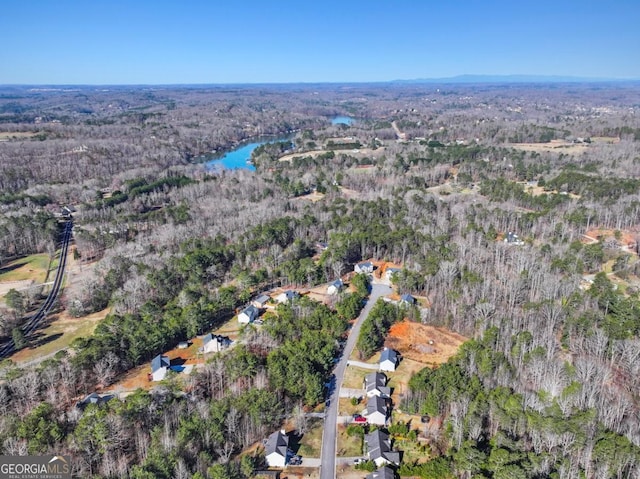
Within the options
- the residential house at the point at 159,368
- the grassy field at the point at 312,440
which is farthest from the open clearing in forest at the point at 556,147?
the residential house at the point at 159,368

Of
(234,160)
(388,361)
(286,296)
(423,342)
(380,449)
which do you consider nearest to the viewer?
(380,449)

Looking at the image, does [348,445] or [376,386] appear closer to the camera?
[348,445]

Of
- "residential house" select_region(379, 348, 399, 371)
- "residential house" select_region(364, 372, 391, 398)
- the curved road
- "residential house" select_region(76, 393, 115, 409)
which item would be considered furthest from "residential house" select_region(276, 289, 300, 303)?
the curved road

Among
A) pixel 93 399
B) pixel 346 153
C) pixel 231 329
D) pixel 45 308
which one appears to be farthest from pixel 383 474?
pixel 346 153

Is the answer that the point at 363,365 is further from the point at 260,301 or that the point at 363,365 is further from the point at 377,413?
the point at 260,301

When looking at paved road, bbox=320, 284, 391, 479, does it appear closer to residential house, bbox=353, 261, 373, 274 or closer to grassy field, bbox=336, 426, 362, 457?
grassy field, bbox=336, 426, 362, 457
